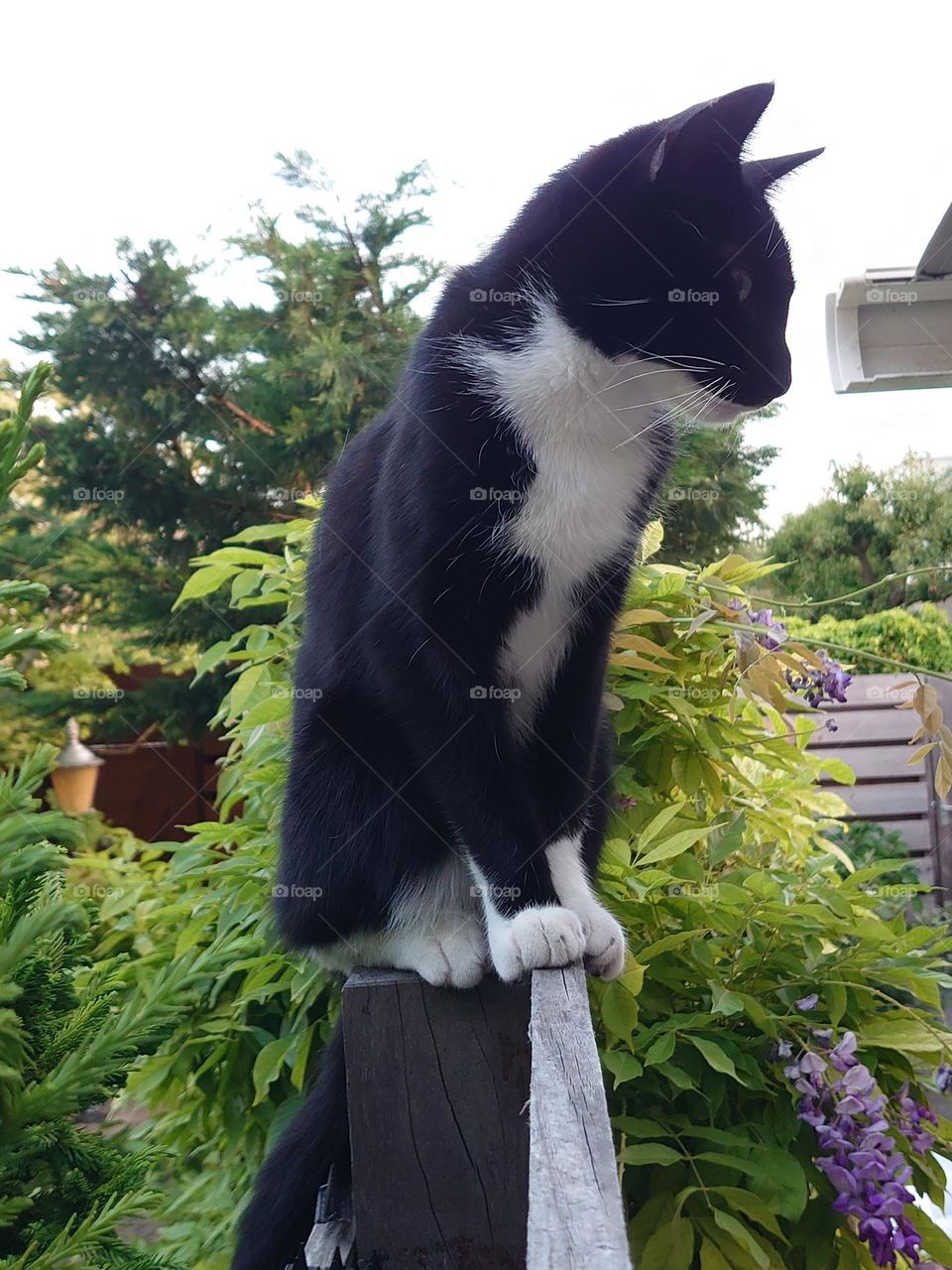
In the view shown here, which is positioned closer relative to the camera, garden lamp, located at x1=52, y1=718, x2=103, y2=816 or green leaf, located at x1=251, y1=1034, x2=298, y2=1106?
green leaf, located at x1=251, y1=1034, x2=298, y2=1106

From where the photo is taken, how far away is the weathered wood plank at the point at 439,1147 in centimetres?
72

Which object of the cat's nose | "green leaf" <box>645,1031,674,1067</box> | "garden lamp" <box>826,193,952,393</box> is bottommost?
"green leaf" <box>645,1031,674,1067</box>

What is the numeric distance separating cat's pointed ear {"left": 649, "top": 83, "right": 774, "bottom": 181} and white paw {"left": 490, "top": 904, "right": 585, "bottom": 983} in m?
0.74

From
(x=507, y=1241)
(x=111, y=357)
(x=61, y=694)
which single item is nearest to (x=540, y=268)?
(x=507, y=1241)

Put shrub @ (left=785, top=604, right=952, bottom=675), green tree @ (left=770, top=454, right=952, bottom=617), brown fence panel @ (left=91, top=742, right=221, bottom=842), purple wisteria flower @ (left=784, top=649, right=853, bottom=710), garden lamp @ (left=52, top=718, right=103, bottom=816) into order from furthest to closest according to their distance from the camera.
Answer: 1. brown fence panel @ (left=91, top=742, right=221, bottom=842)
2. garden lamp @ (left=52, top=718, right=103, bottom=816)
3. shrub @ (left=785, top=604, right=952, bottom=675)
4. green tree @ (left=770, top=454, right=952, bottom=617)
5. purple wisteria flower @ (left=784, top=649, right=853, bottom=710)

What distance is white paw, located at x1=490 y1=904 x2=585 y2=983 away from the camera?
0.84 metres

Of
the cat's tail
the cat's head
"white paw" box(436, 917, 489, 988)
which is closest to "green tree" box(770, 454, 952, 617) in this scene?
the cat's head

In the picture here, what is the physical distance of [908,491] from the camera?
9.77 ft

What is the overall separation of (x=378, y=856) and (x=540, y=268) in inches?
25.4

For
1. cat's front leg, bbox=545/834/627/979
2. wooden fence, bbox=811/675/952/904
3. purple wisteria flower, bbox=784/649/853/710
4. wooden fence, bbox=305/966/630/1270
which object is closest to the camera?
wooden fence, bbox=305/966/630/1270

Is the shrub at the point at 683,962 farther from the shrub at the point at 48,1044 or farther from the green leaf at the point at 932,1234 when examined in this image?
the shrub at the point at 48,1044

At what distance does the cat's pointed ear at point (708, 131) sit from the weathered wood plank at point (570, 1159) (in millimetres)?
823

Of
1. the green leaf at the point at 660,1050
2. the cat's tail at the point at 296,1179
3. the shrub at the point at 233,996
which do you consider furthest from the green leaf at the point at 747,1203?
the shrub at the point at 233,996

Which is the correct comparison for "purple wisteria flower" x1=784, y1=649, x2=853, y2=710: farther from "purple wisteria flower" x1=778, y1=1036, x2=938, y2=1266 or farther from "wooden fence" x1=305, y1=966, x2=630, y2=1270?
"wooden fence" x1=305, y1=966, x2=630, y2=1270
